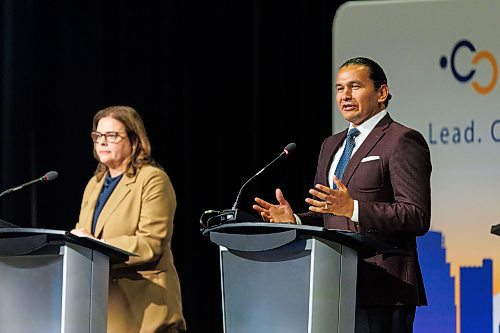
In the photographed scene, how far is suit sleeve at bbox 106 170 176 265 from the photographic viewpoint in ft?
14.9

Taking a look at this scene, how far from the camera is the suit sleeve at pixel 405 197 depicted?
3.52 m

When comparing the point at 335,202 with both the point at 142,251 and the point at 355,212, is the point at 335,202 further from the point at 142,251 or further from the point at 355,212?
the point at 142,251

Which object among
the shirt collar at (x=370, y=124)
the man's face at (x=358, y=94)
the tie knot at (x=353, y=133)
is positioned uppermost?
the man's face at (x=358, y=94)

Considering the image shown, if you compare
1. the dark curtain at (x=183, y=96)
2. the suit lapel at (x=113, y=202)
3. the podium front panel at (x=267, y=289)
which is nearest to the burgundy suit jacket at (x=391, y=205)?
the podium front panel at (x=267, y=289)

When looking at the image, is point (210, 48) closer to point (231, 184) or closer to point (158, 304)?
point (231, 184)

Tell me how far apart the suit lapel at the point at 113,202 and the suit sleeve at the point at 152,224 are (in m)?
0.08

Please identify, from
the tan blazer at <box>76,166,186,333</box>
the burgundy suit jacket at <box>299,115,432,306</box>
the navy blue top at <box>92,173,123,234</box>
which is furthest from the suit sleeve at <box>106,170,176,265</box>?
the burgundy suit jacket at <box>299,115,432,306</box>

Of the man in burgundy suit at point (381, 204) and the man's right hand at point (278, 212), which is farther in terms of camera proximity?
the man's right hand at point (278, 212)

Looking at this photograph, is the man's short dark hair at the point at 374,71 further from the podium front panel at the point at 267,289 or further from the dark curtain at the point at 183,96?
the dark curtain at the point at 183,96

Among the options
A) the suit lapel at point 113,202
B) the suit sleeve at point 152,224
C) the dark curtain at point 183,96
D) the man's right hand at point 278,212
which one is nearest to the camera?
the man's right hand at point 278,212

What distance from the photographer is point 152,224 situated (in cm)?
464

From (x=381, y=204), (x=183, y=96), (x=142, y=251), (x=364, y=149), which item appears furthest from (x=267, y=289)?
(x=183, y=96)

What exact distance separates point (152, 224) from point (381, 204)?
1.36 m

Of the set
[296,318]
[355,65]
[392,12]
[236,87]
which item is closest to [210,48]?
[236,87]
